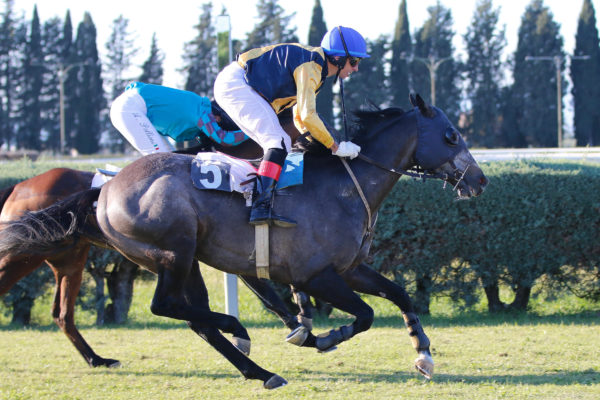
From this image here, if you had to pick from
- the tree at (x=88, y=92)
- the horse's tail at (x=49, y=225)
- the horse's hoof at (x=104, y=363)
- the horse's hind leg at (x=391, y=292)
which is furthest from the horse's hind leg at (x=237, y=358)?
the tree at (x=88, y=92)

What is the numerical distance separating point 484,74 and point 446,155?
47626 millimetres

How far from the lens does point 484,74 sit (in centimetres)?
5044

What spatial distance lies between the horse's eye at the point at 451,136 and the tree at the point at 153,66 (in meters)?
51.7

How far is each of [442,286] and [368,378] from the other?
3061 millimetres

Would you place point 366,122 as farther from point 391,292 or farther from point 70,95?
point 70,95

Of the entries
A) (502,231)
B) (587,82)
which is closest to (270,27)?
(587,82)

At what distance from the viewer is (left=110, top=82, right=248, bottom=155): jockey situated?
18.8 feet

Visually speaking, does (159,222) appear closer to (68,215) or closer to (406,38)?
(68,215)

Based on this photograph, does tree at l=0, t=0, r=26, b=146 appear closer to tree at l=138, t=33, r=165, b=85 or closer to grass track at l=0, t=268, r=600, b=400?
tree at l=138, t=33, r=165, b=85

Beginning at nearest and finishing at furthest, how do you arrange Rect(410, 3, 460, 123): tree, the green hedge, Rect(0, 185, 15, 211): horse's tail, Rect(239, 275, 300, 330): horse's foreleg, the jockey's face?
Result: the jockey's face < Rect(239, 275, 300, 330): horse's foreleg < Rect(0, 185, 15, 211): horse's tail < the green hedge < Rect(410, 3, 460, 123): tree

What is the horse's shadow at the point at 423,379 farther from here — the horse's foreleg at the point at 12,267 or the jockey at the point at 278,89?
the jockey at the point at 278,89

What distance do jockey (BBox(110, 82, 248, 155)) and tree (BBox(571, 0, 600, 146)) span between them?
42.5m

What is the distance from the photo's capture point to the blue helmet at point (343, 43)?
502 cm

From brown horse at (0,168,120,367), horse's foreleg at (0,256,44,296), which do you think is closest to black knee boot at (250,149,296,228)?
brown horse at (0,168,120,367)
